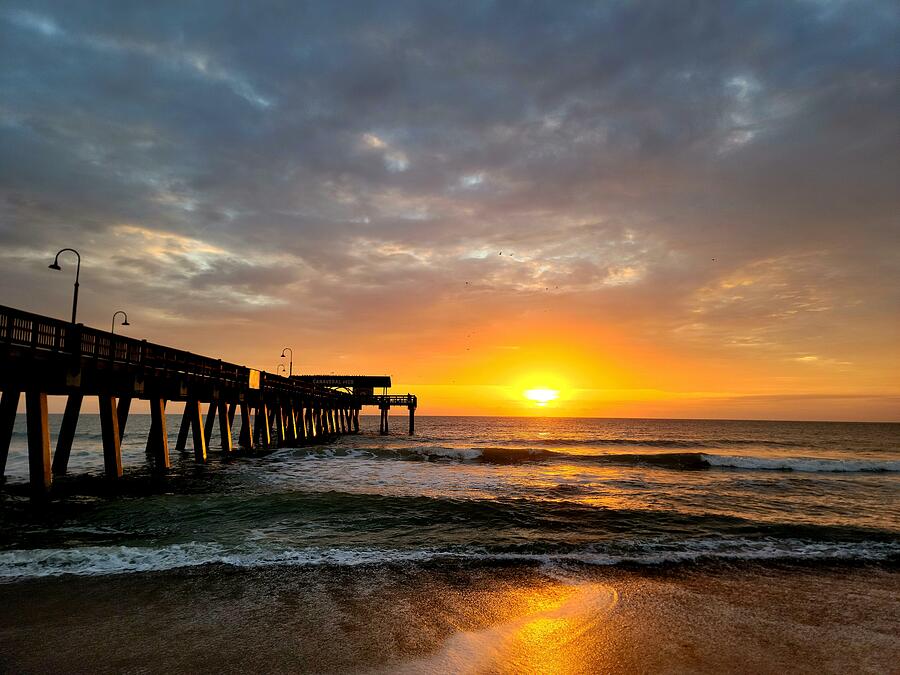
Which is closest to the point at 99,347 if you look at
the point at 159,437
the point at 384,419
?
the point at 159,437

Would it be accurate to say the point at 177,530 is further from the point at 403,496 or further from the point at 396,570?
the point at 403,496

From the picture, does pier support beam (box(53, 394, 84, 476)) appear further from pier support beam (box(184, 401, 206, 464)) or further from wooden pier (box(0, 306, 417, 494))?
pier support beam (box(184, 401, 206, 464))

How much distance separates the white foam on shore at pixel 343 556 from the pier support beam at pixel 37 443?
551 cm

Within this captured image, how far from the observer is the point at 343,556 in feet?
32.1

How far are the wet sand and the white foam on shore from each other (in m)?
0.59

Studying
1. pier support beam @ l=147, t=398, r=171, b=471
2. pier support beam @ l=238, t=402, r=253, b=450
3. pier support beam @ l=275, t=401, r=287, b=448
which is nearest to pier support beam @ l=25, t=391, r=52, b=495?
pier support beam @ l=147, t=398, r=171, b=471

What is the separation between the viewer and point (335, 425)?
6256 centimetres

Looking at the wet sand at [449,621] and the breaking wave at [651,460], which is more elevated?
the wet sand at [449,621]

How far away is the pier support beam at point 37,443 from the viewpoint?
46.0 feet

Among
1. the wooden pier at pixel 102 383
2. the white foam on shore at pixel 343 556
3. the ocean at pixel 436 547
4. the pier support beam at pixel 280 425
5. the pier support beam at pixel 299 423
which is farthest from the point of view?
the pier support beam at pixel 299 423

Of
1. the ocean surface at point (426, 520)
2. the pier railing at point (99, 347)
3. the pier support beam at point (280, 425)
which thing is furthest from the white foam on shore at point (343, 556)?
the pier support beam at point (280, 425)

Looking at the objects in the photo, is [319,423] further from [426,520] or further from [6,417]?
[426,520]

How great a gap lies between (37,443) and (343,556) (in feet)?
35.0

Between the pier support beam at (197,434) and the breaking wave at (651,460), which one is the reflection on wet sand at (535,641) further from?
the breaking wave at (651,460)
